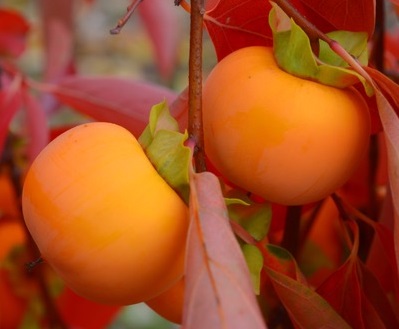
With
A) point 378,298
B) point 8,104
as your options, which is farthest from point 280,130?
point 8,104

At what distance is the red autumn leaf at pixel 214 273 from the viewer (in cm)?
31

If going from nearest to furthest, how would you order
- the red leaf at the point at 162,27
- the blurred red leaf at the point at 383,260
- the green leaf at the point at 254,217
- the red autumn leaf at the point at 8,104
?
the green leaf at the point at 254,217 → the blurred red leaf at the point at 383,260 → the red autumn leaf at the point at 8,104 → the red leaf at the point at 162,27

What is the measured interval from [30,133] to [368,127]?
354 mm

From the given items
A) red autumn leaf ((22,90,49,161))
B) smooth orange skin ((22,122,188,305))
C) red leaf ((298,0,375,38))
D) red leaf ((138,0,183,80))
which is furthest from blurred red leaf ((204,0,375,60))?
red leaf ((138,0,183,80))

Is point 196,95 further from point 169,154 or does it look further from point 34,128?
point 34,128

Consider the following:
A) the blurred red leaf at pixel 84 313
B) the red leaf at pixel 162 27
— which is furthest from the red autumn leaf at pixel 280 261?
the red leaf at pixel 162 27

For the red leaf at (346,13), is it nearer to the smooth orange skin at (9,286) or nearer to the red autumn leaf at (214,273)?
the red autumn leaf at (214,273)

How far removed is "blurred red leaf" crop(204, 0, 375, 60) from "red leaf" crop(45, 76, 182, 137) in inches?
4.4

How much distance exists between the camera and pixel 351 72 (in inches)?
15.0

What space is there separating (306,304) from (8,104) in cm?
38

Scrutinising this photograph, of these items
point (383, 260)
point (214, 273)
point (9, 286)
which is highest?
point (214, 273)

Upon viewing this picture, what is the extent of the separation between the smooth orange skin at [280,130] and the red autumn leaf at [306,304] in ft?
0.13

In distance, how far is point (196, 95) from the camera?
37cm

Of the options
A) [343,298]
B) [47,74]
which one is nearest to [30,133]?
[47,74]
